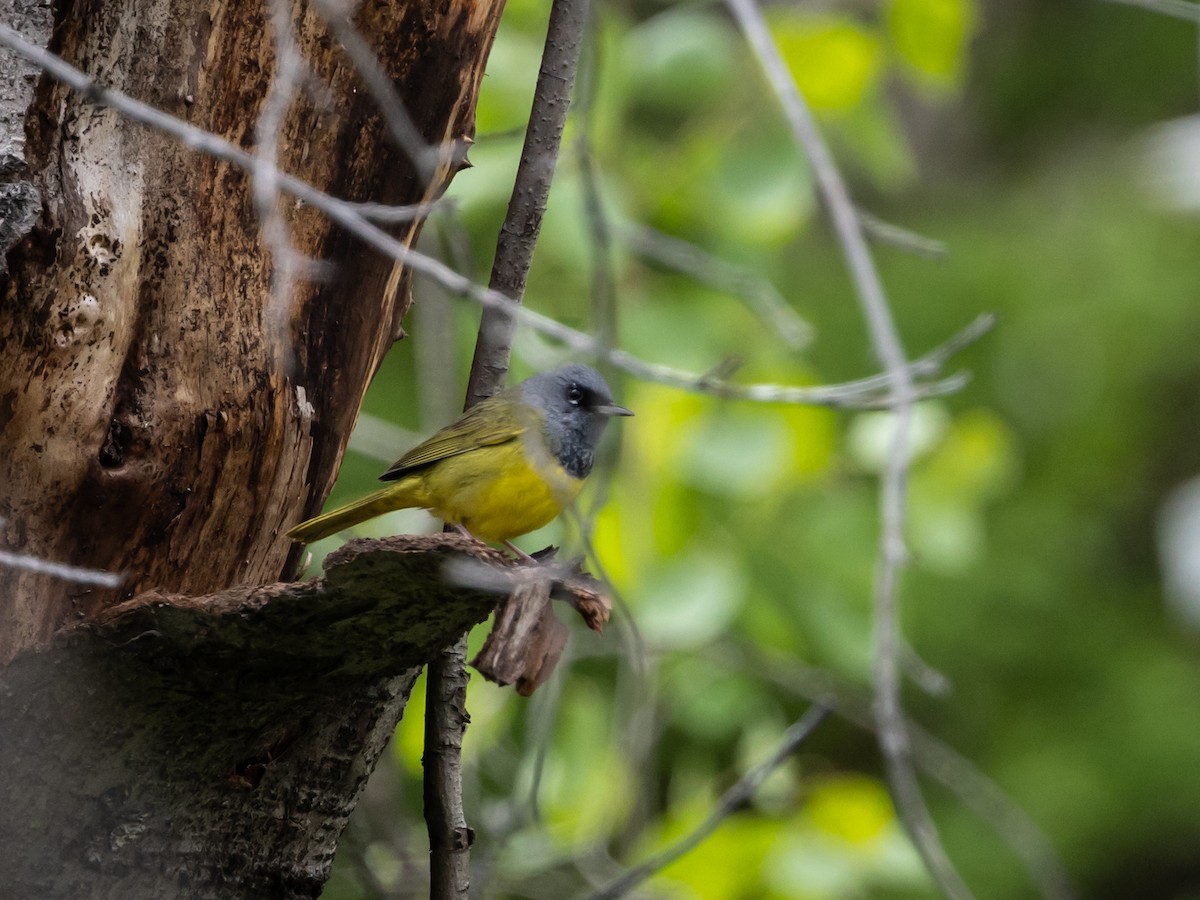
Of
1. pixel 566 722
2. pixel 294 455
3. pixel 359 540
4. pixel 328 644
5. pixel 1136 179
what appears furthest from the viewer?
pixel 1136 179

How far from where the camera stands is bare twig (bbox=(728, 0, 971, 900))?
7.38 feet

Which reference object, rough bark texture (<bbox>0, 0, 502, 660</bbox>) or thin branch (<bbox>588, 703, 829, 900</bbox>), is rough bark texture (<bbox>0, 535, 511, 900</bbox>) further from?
thin branch (<bbox>588, 703, 829, 900</bbox>)

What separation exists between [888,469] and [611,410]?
1.28 meters

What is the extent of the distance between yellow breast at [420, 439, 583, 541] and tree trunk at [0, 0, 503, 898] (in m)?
1.11

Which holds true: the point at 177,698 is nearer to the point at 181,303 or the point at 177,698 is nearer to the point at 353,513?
the point at 181,303

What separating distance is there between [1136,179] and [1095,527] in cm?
Answer: 246

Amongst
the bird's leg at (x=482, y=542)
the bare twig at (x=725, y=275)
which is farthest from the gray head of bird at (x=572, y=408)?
the bare twig at (x=725, y=275)

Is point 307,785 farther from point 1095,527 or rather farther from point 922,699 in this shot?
point 1095,527

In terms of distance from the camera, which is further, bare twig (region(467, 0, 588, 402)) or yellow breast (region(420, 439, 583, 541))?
yellow breast (region(420, 439, 583, 541))

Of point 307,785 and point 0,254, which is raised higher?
point 0,254

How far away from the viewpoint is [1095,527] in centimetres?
675

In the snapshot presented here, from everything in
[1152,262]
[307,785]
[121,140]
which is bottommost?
[307,785]

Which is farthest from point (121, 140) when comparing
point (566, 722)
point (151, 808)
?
point (566, 722)

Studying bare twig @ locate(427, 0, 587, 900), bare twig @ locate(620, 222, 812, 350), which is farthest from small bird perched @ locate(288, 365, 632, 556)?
bare twig @ locate(427, 0, 587, 900)
